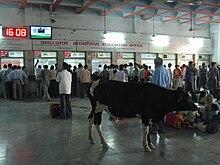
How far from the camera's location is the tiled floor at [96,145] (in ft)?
13.5

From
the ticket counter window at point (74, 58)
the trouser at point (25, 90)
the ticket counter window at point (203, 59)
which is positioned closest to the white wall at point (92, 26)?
the ticket counter window at point (74, 58)

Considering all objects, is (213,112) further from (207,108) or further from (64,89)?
(64,89)

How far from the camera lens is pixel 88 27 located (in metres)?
14.9

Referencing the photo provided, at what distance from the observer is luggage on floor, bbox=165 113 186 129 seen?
6195mm

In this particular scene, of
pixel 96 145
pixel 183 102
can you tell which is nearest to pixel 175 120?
pixel 183 102

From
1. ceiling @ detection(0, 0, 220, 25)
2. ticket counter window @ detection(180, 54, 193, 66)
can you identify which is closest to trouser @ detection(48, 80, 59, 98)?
ceiling @ detection(0, 0, 220, 25)

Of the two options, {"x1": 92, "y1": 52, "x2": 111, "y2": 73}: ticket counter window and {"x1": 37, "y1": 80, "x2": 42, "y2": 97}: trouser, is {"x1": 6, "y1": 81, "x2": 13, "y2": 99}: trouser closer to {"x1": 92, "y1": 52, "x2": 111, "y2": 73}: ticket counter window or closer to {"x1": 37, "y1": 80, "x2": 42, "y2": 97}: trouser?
{"x1": 37, "y1": 80, "x2": 42, "y2": 97}: trouser

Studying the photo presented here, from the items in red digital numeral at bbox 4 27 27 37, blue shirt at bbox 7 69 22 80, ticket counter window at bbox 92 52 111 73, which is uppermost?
red digital numeral at bbox 4 27 27 37

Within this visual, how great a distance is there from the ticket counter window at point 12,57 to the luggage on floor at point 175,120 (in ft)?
31.2

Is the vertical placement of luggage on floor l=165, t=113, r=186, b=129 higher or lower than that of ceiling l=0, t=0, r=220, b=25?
lower

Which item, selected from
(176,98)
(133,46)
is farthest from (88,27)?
(176,98)

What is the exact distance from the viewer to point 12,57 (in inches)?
529

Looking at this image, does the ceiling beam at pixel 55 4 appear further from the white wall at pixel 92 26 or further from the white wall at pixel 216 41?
the white wall at pixel 216 41

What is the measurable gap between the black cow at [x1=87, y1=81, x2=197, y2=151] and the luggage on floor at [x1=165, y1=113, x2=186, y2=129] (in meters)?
1.45
